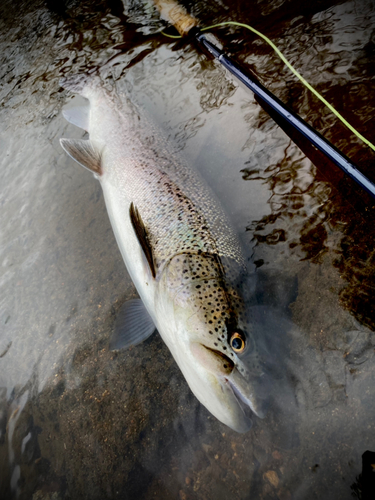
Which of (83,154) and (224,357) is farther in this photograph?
(83,154)

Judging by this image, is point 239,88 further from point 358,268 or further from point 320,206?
point 358,268

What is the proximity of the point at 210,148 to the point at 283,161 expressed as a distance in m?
0.77

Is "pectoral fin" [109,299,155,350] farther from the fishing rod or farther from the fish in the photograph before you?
the fishing rod

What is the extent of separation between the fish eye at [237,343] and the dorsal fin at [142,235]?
0.75 metres

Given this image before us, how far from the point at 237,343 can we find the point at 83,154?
2403mm

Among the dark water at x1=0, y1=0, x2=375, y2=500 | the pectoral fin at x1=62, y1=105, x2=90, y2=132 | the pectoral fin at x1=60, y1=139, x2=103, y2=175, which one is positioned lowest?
the dark water at x1=0, y1=0, x2=375, y2=500

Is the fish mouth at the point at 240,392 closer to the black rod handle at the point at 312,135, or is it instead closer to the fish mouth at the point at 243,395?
the fish mouth at the point at 243,395

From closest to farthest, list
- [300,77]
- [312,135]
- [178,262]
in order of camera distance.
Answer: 1. [178,262]
2. [312,135]
3. [300,77]

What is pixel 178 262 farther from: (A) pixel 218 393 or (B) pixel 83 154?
(B) pixel 83 154

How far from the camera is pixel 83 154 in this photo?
3070mm

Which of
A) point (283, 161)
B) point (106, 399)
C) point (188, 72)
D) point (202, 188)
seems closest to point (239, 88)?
point (188, 72)

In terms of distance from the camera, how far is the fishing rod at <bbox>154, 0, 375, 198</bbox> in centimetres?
204

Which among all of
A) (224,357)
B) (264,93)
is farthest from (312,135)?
(224,357)

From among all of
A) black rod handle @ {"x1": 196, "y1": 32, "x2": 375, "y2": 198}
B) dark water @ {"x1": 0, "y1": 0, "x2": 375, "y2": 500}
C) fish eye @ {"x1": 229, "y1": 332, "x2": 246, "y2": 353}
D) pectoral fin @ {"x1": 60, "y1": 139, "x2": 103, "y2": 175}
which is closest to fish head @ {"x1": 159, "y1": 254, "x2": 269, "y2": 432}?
fish eye @ {"x1": 229, "y1": 332, "x2": 246, "y2": 353}
